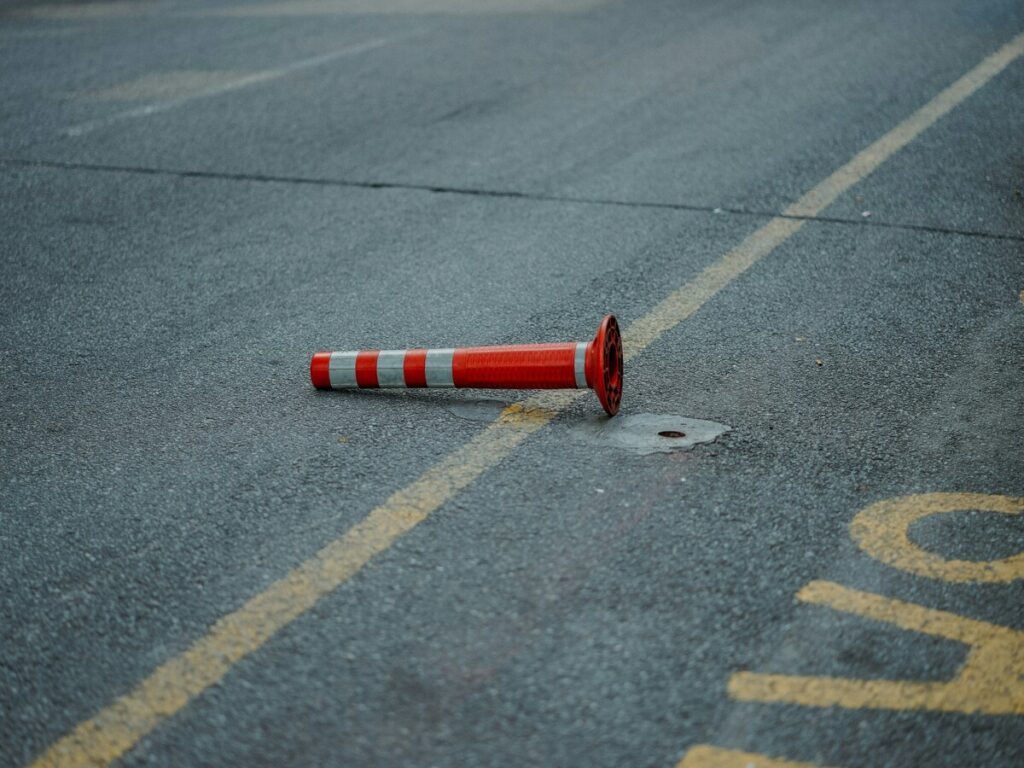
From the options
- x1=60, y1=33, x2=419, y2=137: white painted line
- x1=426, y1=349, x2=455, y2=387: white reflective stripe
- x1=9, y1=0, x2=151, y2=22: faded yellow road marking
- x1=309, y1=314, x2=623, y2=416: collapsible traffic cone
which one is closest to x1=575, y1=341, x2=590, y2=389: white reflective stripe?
x1=309, y1=314, x2=623, y2=416: collapsible traffic cone

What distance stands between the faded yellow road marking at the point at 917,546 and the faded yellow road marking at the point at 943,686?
27cm

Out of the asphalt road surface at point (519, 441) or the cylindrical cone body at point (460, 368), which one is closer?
the asphalt road surface at point (519, 441)

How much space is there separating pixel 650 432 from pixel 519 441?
1.53 feet

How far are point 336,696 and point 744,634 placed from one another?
106 cm

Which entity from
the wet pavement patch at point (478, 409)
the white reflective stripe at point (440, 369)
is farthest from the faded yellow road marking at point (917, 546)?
the white reflective stripe at point (440, 369)

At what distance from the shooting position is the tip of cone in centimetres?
486

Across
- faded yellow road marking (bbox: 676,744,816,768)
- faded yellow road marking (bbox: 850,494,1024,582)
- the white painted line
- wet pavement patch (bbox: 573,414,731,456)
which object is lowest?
faded yellow road marking (bbox: 676,744,816,768)

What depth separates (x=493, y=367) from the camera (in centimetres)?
469

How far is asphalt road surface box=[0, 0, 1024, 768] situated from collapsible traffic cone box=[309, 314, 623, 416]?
102 millimetres

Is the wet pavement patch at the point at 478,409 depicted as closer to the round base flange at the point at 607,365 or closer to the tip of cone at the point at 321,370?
the round base flange at the point at 607,365

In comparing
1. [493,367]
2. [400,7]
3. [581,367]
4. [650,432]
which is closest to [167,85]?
[400,7]

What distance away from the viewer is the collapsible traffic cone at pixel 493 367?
452 centimetres

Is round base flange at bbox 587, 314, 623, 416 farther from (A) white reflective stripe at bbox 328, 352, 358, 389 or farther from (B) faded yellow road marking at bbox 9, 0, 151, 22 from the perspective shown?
(B) faded yellow road marking at bbox 9, 0, 151, 22

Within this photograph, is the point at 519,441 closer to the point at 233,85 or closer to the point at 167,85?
the point at 233,85
